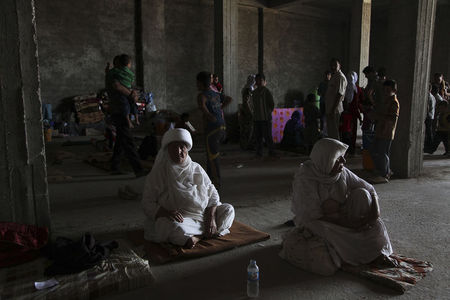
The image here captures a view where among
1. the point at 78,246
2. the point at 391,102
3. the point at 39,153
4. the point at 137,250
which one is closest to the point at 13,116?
the point at 39,153

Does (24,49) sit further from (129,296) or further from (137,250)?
(129,296)

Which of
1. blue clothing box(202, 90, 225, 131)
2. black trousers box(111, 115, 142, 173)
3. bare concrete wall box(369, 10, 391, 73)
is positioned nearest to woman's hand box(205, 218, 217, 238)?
blue clothing box(202, 90, 225, 131)

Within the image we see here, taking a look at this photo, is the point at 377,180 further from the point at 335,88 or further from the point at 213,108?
the point at 213,108

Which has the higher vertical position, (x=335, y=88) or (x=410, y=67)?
(x=410, y=67)

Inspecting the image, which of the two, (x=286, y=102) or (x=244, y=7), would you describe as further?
(x=286, y=102)

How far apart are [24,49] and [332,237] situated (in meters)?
3.08

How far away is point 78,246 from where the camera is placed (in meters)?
3.11

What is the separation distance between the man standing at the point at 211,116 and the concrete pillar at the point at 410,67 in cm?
322

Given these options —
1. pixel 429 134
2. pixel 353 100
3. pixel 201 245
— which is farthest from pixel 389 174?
pixel 201 245

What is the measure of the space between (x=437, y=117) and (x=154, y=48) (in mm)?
9311

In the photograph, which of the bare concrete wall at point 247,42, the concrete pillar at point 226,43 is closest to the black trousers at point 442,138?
the concrete pillar at point 226,43

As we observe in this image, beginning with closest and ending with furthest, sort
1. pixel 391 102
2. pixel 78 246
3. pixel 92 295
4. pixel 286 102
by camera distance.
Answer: pixel 92 295 < pixel 78 246 < pixel 391 102 < pixel 286 102

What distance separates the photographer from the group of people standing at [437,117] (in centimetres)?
895

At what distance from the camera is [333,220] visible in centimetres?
322
